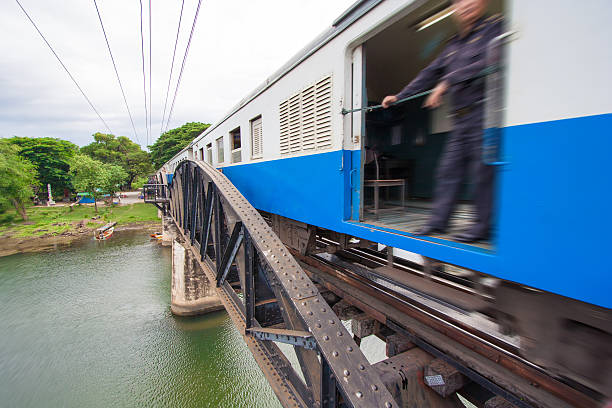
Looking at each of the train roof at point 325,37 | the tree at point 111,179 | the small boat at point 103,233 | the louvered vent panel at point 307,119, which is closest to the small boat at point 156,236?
the small boat at point 103,233

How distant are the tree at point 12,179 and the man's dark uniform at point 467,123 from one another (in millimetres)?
42034

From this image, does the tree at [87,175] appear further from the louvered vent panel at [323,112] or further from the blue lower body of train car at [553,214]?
the blue lower body of train car at [553,214]

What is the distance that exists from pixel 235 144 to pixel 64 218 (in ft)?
132

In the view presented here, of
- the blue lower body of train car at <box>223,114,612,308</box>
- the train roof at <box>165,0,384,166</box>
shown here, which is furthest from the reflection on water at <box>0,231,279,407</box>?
the blue lower body of train car at <box>223,114,612,308</box>

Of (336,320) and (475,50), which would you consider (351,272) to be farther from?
(475,50)

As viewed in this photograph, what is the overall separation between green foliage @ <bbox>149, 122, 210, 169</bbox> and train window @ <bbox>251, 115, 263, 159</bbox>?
41.0 m

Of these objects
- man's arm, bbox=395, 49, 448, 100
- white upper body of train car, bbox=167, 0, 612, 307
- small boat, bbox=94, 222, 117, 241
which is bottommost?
small boat, bbox=94, 222, 117, 241

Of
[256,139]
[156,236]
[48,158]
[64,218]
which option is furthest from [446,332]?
[48,158]

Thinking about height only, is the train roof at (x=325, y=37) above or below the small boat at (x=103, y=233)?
above

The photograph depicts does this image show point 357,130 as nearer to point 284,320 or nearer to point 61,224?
point 284,320

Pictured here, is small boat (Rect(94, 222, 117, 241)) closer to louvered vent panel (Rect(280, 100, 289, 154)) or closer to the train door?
louvered vent panel (Rect(280, 100, 289, 154))

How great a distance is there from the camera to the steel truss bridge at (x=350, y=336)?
1966mm

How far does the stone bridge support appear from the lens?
14.6 m

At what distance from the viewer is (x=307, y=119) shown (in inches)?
147
